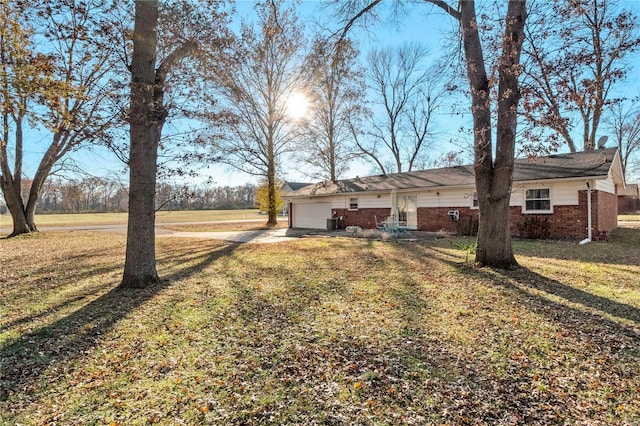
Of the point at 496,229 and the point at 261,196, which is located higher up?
the point at 261,196

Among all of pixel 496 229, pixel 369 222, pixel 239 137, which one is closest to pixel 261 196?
pixel 239 137

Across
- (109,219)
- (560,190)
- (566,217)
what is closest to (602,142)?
(560,190)

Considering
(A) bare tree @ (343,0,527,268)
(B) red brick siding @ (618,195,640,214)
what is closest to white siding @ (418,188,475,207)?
(A) bare tree @ (343,0,527,268)

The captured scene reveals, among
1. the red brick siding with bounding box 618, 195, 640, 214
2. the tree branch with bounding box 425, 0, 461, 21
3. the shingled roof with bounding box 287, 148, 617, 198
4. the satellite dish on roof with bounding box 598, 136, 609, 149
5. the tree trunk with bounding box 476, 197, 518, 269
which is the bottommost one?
the tree trunk with bounding box 476, 197, 518, 269

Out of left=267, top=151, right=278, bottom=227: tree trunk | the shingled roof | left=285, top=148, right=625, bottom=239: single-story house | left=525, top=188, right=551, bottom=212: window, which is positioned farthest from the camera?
left=267, top=151, right=278, bottom=227: tree trunk

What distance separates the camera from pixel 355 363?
3338 millimetres

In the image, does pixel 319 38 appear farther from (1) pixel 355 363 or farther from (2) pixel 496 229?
(1) pixel 355 363

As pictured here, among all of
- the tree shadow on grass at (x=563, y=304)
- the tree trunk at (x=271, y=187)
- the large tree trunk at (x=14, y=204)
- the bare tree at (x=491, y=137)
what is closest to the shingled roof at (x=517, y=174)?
the bare tree at (x=491, y=137)

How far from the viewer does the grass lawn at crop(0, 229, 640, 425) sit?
2.63 meters

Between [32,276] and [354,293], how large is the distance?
7.16 meters

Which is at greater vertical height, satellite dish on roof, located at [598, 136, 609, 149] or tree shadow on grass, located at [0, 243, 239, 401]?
satellite dish on roof, located at [598, 136, 609, 149]

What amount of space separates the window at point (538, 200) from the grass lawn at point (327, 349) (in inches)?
265

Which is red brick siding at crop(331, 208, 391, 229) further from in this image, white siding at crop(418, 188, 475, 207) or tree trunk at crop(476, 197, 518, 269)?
tree trunk at crop(476, 197, 518, 269)

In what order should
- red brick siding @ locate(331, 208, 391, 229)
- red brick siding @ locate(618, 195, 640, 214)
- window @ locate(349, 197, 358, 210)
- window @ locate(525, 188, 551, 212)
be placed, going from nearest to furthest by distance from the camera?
1. window @ locate(525, 188, 551, 212)
2. red brick siding @ locate(331, 208, 391, 229)
3. window @ locate(349, 197, 358, 210)
4. red brick siding @ locate(618, 195, 640, 214)
